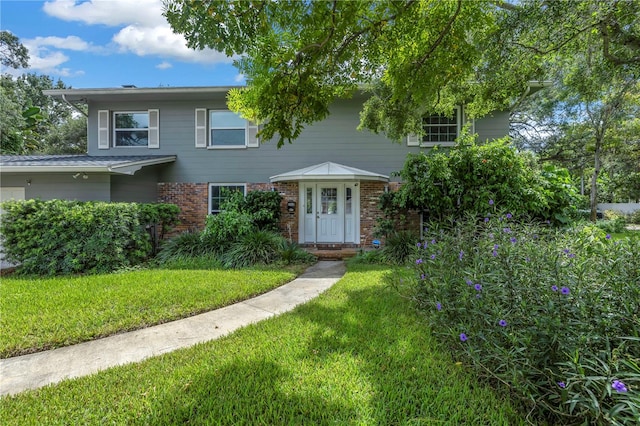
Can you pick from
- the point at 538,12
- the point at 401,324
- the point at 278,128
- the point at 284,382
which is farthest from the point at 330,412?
the point at 538,12

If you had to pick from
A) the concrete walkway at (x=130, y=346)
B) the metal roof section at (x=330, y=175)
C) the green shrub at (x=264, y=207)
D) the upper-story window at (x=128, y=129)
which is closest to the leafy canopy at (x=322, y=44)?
the concrete walkway at (x=130, y=346)

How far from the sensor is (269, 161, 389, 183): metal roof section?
9.28 meters

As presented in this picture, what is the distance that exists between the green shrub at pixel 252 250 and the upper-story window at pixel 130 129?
244 inches

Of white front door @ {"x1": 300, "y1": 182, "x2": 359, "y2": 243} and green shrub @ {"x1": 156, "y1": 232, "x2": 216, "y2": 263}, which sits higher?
white front door @ {"x1": 300, "y1": 182, "x2": 359, "y2": 243}

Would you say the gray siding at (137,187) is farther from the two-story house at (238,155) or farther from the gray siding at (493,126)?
the gray siding at (493,126)

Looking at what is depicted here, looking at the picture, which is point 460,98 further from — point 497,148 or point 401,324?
point 401,324

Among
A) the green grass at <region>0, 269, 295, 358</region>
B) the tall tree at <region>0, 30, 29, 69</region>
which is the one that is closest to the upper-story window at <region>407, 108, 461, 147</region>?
A: the green grass at <region>0, 269, 295, 358</region>

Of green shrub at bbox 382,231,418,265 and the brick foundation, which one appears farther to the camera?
the brick foundation

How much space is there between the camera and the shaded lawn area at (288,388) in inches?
84.8

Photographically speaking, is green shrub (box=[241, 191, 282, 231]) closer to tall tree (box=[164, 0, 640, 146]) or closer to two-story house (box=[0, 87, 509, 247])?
two-story house (box=[0, 87, 509, 247])

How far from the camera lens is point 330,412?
2.17 m

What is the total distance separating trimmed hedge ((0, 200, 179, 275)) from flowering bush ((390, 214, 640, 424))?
7.06 meters

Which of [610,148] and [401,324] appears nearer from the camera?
[401,324]

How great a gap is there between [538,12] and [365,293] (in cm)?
551
